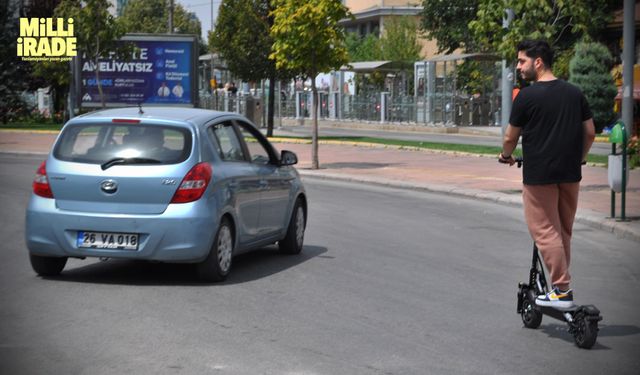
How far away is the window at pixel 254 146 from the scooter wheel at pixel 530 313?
3833mm

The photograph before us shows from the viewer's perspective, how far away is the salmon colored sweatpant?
26.8 ft

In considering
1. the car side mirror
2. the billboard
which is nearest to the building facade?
the billboard

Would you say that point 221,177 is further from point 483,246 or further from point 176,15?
point 176,15

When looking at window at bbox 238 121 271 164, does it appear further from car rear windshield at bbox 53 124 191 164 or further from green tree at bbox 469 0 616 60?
green tree at bbox 469 0 616 60

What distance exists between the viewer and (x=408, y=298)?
9.90 meters

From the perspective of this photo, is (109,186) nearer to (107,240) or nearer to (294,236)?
(107,240)

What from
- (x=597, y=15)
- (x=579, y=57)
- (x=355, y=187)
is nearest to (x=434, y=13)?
(x=597, y=15)

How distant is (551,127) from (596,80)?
94.0 ft

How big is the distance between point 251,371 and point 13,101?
51.0m

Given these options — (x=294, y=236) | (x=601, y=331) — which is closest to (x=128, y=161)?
(x=294, y=236)

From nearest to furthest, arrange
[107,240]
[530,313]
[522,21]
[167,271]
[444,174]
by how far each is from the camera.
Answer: [530,313] < [107,240] < [167,271] < [522,21] < [444,174]

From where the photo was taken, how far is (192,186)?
10398 mm

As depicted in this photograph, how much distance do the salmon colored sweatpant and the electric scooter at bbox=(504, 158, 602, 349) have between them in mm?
188

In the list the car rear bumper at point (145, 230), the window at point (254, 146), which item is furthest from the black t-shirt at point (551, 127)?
the window at point (254, 146)
